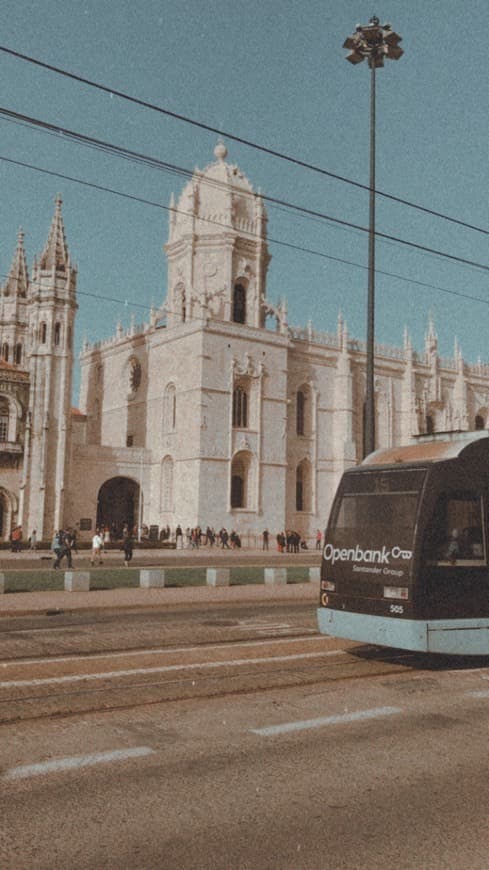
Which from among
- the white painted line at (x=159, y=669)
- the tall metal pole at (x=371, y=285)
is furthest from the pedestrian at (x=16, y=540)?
the white painted line at (x=159, y=669)

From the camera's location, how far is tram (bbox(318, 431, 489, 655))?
9.05 meters

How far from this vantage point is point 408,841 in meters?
4.44

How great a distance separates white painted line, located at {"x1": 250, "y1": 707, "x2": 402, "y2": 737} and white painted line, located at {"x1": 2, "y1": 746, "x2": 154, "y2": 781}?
1115mm

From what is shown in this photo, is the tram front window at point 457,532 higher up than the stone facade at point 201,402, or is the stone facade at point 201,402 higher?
the stone facade at point 201,402

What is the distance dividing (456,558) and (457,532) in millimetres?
305

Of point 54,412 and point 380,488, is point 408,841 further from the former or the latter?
point 54,412

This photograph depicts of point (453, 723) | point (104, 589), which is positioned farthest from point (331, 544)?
point (104, 589)

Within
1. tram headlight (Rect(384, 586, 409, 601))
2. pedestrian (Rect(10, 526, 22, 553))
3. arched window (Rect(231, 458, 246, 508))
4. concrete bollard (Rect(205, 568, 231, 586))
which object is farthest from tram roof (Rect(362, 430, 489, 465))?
arched window (Rect(231, 458, 246, 508))

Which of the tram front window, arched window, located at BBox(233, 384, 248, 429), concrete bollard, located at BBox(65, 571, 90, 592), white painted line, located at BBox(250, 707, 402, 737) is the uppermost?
arched window, located at BBox(233, 384, 248, 429)

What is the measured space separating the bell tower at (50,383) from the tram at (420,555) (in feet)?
121

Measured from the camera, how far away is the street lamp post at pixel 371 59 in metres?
17.7

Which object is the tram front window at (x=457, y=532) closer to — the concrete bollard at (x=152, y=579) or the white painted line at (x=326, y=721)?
the white painted line at (x=326, y=721)

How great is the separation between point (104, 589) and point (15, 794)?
16.1m

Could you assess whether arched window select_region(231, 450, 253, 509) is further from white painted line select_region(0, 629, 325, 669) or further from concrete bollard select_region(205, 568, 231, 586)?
white painted line select_region(0, 629, 325, 669)
